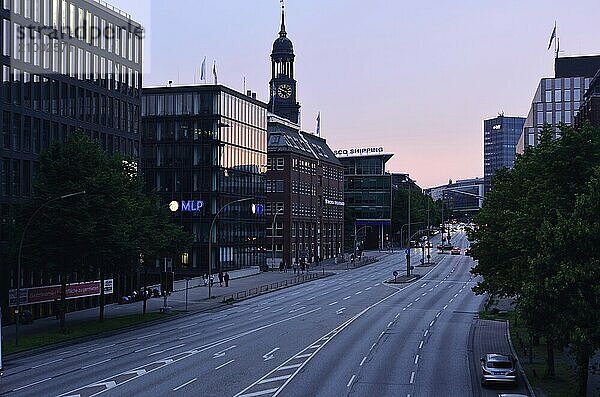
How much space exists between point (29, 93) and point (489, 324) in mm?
40790

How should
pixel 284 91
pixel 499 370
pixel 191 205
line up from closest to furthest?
pixel 499 370 < pixel 191 205 < pixel 284 91

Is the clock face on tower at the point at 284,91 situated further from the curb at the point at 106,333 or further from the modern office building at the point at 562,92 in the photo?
the curb at the point at 106,333

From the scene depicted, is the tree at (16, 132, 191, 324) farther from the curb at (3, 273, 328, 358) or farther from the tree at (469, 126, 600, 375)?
the tree at (469, 126, 600, 375)

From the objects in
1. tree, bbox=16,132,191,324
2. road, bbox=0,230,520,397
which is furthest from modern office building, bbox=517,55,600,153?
tree, bbox=16,132,191,324

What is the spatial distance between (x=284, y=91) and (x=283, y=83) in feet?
6.16

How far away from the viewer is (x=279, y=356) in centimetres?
4491

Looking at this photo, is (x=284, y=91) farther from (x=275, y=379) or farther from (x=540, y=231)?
(x=540, y=231)

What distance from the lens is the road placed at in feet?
116

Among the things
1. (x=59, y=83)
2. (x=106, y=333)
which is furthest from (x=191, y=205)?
(x=106, y=333)

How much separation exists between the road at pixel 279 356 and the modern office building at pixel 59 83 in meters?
16.6

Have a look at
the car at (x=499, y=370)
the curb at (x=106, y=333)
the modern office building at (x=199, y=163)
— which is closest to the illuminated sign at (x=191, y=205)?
the modern office building at (x=199, y=163)

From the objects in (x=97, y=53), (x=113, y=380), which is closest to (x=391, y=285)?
(x=97, y=53)

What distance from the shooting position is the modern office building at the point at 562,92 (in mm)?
136625

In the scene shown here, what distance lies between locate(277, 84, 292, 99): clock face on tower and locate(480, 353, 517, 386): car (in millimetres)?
148888
